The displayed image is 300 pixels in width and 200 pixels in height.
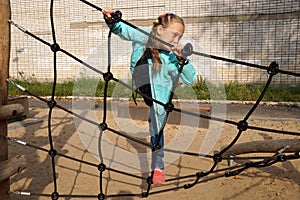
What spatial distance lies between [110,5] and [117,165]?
5.41 meters

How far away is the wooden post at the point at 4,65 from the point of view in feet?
4.57

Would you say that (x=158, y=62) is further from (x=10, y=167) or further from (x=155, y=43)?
(x=10, y=167)

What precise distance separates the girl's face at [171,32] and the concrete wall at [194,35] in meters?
4.56

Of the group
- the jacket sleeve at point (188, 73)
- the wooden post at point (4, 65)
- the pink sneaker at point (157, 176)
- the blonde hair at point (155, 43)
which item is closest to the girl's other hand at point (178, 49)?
the jacket sleeve at point (188, 73)

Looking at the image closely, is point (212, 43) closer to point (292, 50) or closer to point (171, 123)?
point (292, 50)

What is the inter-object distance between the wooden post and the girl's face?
0.80 meters

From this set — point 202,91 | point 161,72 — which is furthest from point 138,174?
point 202,91

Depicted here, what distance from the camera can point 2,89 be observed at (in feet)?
4.73

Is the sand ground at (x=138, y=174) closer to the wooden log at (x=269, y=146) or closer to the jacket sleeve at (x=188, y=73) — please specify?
the wooden log at (x=269, y=146)

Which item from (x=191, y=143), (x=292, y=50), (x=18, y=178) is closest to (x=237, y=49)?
(x=292, y=50)

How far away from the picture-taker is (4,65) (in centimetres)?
143

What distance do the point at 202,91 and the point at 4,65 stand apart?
5.04m

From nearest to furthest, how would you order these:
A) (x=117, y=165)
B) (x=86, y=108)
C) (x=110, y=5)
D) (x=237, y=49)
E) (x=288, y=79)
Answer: (x=117, y=165), (x=86, y=108), (x=288, y=79), (x=237, y=49), (x=110, y=5)

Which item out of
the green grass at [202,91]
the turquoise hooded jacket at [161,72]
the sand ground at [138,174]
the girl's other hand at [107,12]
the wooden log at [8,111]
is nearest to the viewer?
the wooden log at [8,111]
